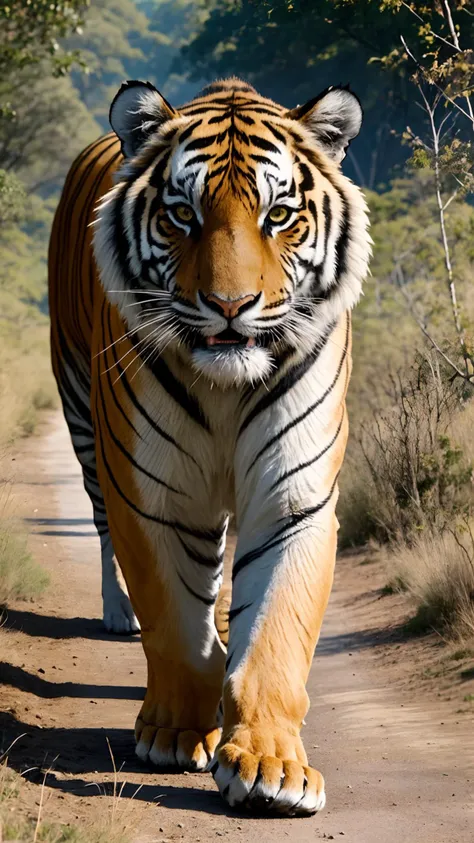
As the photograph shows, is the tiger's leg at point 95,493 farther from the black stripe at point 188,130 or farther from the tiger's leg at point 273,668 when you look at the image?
the black stripe at point 188,130

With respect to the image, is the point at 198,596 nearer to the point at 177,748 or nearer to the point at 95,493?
the point at 177,748

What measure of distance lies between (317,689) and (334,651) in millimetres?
723

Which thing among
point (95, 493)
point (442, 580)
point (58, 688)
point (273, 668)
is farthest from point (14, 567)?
point (273, 668)

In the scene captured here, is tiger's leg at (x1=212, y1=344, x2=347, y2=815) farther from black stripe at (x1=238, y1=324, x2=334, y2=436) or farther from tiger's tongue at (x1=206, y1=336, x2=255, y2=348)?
tiger's tongue at (x1=206, y1=336, x2=255, y2=348)

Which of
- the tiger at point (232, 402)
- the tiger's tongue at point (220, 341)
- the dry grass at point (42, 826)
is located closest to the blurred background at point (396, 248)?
the tiger at point (232, 402)

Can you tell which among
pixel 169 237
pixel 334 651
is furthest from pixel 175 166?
pixel 334 651

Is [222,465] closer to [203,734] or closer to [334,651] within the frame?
[203,734]

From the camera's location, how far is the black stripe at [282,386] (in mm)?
4016

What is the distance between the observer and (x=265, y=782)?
12.0ft

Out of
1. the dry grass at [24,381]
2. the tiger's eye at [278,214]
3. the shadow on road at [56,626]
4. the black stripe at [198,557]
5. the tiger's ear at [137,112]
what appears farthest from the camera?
the dry grass at [24,381]

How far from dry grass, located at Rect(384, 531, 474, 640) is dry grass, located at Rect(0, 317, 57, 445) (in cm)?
264

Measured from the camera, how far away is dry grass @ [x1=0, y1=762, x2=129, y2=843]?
3117 mm

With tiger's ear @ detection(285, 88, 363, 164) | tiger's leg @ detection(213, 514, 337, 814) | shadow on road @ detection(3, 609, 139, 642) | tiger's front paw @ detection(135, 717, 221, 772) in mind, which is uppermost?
tiger's ear @ detection(285, 88, 363, 164)

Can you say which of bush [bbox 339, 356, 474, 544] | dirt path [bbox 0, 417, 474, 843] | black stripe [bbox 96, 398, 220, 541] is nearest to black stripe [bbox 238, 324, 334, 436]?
black stripe [bbox 96, 398, 220, 541]
